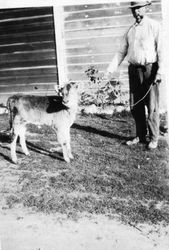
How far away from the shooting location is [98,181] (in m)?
2.77

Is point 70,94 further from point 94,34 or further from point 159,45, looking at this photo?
point 94,34

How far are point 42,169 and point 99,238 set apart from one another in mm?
1030

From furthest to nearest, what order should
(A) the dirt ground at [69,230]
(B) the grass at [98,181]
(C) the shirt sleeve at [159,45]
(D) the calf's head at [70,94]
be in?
1. (D) the calf's head at [70,94]
2. (C) the shirt sleeve at [159,45]
3. (B) the grass at [98,181]
4. (A) the dirt ground at [69,230]

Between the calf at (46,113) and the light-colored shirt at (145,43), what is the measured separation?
28.1 inches

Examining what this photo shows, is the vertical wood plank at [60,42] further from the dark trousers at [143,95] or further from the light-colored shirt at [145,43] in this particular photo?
the light-colored shirt at [145,43]

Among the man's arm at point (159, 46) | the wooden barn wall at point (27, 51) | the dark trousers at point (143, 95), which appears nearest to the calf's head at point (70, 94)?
the dark trousers at point (143, 95)

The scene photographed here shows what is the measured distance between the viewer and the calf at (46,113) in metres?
3.16

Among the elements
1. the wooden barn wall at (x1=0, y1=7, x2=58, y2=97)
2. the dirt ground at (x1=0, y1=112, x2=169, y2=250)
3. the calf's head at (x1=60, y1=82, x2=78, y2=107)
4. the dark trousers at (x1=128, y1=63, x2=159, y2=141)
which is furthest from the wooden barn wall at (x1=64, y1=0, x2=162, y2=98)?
the dirt ground at (x1=0, y1=112, x2=169, y2=250)

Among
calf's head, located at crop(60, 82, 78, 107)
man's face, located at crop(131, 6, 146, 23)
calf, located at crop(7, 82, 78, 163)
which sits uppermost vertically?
man's face, located at crop(131, 6, 146, 23)

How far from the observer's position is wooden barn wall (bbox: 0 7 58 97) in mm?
5082

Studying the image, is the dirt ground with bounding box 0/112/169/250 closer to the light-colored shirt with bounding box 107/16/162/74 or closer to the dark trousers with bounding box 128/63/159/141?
the dark trousers with bounding box 128/63/159/141

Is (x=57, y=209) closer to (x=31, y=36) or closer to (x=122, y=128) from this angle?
(x=122, y=128)

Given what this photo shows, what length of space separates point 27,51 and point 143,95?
8.75 feet

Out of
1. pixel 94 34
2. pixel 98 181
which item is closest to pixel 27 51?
pixel 94 34
